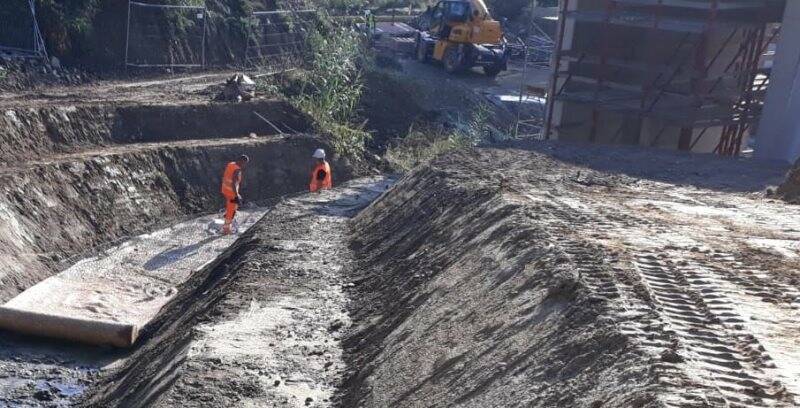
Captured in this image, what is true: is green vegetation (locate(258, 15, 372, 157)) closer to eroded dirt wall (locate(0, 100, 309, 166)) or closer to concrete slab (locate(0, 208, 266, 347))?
eroded dirt wall (locate(0, 100, 309, 166))

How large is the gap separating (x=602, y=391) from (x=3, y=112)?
50.6ft

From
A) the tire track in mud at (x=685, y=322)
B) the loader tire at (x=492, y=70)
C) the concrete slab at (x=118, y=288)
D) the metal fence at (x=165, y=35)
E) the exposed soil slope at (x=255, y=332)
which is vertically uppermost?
the tire track in mud at (x=685, y=322)

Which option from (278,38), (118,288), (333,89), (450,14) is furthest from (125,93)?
(450,14)

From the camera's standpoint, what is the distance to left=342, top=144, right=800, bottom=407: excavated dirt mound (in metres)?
6.52

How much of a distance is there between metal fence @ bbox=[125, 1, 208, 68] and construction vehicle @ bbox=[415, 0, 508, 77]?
10004mm

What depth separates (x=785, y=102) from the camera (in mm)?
20031

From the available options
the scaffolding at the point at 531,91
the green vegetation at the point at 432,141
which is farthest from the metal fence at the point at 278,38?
the scaffolding at the point at 531,91

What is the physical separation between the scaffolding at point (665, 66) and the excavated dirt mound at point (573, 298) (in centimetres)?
626

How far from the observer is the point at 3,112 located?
18.4 m

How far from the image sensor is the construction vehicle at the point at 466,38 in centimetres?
3481

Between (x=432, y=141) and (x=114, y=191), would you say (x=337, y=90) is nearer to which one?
(x=432, y=141)

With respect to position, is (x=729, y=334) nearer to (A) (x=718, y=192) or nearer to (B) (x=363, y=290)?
(B) (x=363, y=290)

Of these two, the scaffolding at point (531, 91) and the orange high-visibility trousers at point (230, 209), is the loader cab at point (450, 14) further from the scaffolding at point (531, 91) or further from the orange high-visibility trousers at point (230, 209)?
the orange high-visibility trousers at point (230, 209)

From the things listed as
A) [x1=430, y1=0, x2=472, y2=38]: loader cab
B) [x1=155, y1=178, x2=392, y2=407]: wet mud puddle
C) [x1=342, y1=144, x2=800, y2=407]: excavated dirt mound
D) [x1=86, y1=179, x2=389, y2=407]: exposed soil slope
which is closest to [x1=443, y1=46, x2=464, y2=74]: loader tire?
[x1=430, y1=0, x2=472, y2=38]: loader cab
